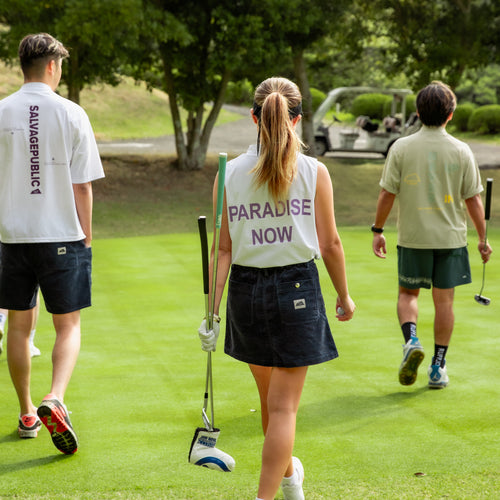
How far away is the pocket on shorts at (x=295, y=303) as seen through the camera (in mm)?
3043

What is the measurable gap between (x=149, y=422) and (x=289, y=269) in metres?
1.57

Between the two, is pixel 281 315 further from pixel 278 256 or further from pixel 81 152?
pixel 81 152

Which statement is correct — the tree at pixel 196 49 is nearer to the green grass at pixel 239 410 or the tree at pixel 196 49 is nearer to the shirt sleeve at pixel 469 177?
the green grass at pixel 239 410

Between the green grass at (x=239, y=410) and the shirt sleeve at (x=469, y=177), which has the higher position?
the shirt sleeve at (x=469, y=177)

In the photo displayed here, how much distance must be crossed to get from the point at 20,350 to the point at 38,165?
918 mm

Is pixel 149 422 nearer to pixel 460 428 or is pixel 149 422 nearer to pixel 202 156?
pixel 460 428

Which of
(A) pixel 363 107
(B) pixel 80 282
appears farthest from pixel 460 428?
(A) pixel 363 107

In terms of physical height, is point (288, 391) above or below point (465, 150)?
below

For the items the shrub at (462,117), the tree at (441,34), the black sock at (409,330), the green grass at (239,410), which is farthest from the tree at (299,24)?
the shrub at (462,117)

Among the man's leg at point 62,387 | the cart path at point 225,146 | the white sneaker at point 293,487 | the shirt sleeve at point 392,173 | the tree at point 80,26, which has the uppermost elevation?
the tree at point 80,26

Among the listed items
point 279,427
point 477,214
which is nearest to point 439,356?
point 477,214

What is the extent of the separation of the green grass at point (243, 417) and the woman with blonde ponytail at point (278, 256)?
527mm

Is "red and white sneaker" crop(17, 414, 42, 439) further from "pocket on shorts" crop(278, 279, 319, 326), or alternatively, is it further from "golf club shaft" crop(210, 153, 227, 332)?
"pocket on shorts" crop(278, 279, 319, 326)

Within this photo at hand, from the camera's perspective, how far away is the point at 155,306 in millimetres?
7242
